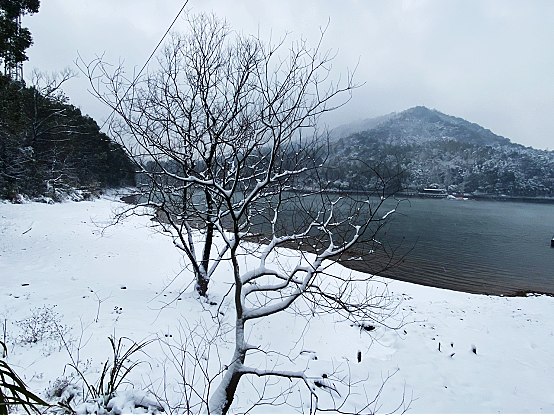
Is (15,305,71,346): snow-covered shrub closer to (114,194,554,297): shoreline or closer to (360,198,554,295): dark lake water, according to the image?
(114,194,554,297): shoreline

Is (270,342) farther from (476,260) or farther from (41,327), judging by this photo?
(476,260)

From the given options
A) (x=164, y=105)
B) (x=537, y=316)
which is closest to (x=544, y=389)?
(x=537, y=316)

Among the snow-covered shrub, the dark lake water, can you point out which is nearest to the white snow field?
the snow-covered shrub

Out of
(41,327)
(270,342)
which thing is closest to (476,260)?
(270,342)

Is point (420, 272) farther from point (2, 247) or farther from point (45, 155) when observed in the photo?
point (45, 155)

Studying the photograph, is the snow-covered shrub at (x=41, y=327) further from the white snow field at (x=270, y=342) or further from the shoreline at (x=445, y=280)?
the shoreline at (x=445, y=280)

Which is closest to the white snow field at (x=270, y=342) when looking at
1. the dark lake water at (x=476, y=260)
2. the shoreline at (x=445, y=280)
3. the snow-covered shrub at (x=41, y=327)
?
the snow-covered shrub at (x=41, y=327)

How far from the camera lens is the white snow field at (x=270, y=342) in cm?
356

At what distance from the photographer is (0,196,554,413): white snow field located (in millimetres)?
3561

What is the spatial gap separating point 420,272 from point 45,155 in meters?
26.2

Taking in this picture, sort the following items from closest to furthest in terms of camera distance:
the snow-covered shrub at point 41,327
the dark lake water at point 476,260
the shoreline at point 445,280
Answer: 1. the snow-covered shrub at point 41,327
2. the shoreline at point 445,280
3. the dark lake water at point 476,260

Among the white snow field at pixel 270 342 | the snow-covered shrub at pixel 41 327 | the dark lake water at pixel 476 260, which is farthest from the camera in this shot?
the dark lake water at pixel 476 260

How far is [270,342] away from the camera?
5.14 metres

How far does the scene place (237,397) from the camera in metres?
3.50
